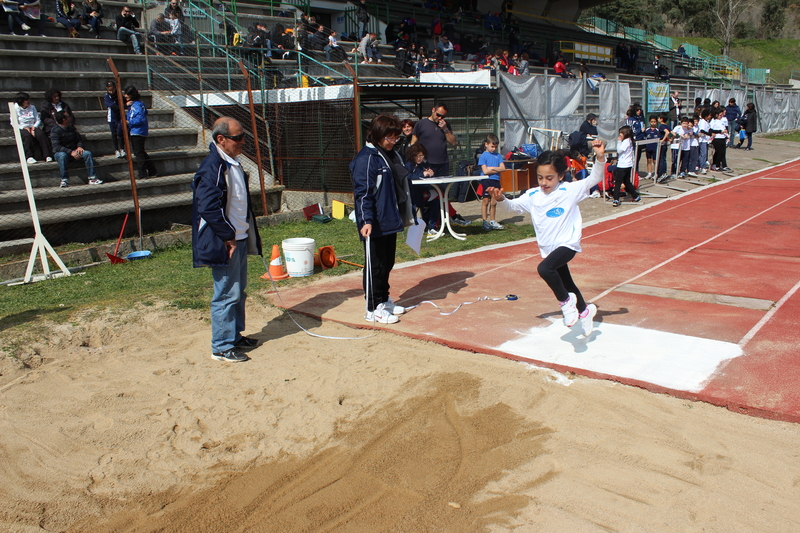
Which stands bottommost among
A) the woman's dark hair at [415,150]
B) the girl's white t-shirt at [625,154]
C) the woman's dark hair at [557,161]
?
the girl's white t-shirt at [625,154]

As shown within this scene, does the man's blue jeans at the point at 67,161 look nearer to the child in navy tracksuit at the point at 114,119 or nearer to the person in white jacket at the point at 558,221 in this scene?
the child in navy tracksuit at the point at 114,119

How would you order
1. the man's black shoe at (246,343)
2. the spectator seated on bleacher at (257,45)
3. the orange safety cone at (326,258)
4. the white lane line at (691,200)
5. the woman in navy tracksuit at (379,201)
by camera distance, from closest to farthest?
the man's black shoe at (246,343)
the woman in navy tracksuit at (379,201)
the orange safety cone at (326,258)
the white lane line at (691,200)
the spectator seated on bleacher at (257,45)

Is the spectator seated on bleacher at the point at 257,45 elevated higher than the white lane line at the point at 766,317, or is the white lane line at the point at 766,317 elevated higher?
the spectator seated on bleacher at the point at 257,45

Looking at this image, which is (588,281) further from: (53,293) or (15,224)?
(15,224)

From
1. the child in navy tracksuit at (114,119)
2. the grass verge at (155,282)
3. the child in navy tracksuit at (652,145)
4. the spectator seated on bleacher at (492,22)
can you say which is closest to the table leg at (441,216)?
the grass verge at (155,282)

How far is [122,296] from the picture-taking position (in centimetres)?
733

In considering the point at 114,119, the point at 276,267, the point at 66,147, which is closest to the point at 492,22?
the point at 114,119

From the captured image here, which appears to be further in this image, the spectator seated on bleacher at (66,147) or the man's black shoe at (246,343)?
the spectator seated on bleacher at (66,147)

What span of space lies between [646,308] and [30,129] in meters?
11.2

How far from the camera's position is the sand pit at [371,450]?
3252 mm

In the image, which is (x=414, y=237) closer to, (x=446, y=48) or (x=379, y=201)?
(x=379, y=201)

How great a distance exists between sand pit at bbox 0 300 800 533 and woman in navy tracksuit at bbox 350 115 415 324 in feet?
2.93

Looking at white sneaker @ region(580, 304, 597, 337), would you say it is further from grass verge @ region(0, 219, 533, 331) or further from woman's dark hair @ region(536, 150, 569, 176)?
grass verge @ region(0, 219, 533, 331)

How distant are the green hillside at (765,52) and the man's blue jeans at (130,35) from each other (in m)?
62.9
